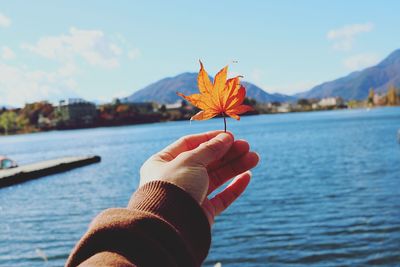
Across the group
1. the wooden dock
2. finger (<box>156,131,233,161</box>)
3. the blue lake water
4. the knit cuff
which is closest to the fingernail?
finger (<box>156,131,233,161</box>)

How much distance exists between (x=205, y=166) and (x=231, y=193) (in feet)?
1.02

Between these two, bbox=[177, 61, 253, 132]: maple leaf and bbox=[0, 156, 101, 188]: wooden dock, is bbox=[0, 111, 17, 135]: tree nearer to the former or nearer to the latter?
bbox=[0, 156, 101, 188]: wooden dock

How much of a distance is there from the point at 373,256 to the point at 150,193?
17.4 meters

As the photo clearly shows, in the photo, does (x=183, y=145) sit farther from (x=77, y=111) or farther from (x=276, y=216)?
(x=77, y=111)

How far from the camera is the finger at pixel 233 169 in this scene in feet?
6.07

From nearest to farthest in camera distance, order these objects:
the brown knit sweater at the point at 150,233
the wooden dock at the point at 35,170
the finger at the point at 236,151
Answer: the brown knit sweater at the point at 150,233 → the finger at the point at 236,151 → the wooden dock at the point at 35,170

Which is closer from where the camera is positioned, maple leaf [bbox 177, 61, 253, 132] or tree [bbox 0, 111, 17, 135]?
maple leaf [bbox 177, 61, 253, 132]

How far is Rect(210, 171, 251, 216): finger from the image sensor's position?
1999 mm

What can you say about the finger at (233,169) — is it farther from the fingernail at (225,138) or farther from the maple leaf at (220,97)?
the maple leaf at (220,97)

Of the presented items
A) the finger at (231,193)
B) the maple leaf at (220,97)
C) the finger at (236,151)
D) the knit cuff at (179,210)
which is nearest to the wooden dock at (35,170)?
the finger at (231,193)

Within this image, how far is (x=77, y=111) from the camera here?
17562 cm

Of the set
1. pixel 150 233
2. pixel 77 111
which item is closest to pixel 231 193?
pixel 150 233

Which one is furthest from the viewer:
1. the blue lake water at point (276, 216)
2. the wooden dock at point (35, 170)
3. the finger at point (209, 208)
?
the wooden dock at point (35, 170)

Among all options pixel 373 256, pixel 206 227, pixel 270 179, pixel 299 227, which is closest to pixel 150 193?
pixel 206 227
